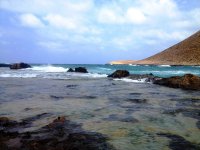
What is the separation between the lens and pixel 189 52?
277 ft

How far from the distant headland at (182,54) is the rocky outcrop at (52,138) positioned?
7473 cm

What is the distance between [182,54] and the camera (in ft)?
283

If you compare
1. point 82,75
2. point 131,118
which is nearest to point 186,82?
point 131,118

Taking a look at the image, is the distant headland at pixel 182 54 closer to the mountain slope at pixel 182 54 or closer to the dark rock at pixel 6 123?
the mountain slope at pixel 182 54

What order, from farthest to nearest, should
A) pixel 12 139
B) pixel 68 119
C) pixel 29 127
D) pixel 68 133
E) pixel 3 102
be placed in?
pixel 3 102
pixel 68 119
pixel 29 127
pixel 68 133
pixel 12 139

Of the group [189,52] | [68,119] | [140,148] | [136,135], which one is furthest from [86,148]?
[189,52]

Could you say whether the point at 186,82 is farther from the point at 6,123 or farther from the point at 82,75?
the point at 82,75

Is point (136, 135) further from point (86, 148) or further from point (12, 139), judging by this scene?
point (12, 139)

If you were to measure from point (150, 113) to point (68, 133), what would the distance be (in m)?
3.79

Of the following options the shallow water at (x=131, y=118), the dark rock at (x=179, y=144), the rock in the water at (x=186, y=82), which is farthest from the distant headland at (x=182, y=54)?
the dark rock at (x=179, y=144)

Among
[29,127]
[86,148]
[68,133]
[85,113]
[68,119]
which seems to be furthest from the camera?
[85,113]

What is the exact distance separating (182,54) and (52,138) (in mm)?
83798

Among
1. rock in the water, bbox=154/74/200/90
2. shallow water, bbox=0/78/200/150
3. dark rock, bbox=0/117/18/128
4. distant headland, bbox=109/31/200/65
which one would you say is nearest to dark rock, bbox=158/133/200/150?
shallow water, bbox=0/78/200/150

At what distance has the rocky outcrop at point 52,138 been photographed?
5842mm
